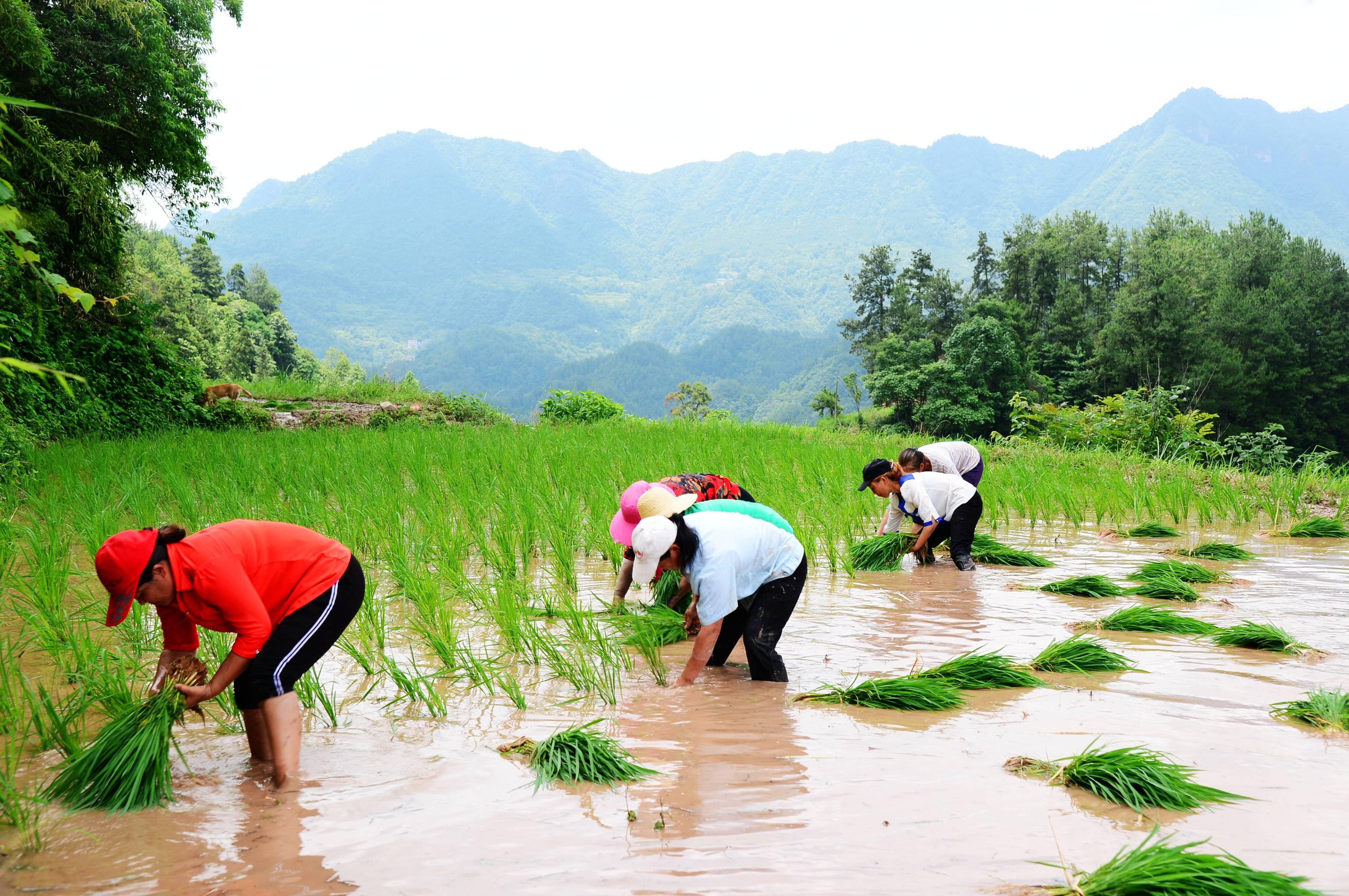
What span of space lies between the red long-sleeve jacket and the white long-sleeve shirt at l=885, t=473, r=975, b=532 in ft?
13.8

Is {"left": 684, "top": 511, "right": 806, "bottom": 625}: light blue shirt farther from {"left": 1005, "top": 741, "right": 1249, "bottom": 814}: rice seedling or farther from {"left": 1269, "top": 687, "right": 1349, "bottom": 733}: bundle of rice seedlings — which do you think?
{"left": 1269, "top": 687, "right": 1349, "bottom": 733}: bundle of rice seedlings

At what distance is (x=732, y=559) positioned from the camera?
3.49 metres

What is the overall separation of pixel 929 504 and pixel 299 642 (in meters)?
4.51

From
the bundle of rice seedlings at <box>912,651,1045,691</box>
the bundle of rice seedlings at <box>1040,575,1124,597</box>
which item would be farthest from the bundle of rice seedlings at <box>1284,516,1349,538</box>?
the bundle of rice seedlings at <box>912,651,1045,691</box>

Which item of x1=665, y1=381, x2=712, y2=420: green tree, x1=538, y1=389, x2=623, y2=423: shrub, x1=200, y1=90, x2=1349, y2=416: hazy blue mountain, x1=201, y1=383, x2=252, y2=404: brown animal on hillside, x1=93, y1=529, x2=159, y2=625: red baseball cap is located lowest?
x1=93, y1=529, x2=159, y2=625: red baseball cap

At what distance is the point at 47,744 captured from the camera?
279cm

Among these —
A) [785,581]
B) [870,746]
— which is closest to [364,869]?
[870,746]

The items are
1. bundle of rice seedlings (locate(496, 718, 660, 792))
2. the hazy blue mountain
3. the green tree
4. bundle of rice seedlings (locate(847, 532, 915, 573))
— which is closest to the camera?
bundle of rice seedlings (locate(496, 718, 660, 792))

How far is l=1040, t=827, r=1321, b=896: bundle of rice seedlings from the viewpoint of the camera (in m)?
1.86

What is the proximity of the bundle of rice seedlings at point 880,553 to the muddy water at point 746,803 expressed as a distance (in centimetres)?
217

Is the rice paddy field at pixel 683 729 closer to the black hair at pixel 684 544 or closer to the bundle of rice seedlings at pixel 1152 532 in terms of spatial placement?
the black hair at pixel 684 544

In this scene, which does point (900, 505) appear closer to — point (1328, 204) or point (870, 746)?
point (870, 746)

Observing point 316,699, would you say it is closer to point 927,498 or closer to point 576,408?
point 927,498

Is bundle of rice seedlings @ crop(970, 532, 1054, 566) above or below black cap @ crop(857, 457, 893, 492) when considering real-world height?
below
